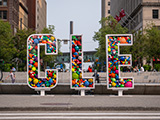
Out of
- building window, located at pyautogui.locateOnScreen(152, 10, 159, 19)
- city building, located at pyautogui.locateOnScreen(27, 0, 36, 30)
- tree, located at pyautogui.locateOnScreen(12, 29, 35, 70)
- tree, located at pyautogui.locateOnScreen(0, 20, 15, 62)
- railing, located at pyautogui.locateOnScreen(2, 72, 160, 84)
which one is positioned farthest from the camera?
city building, located at pyautogui.locateOnScreen(27, 0, 36, 30)

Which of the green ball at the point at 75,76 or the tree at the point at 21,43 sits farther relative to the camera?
the tree at the point at 21,43

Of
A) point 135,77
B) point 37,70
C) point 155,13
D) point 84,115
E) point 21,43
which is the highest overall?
point 155,13

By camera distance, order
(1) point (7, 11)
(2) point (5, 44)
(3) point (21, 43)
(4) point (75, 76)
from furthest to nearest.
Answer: (1) point (7, 11) < (3) point (21, 43) < (2) point (5, 44) < (4) point (75, 76)

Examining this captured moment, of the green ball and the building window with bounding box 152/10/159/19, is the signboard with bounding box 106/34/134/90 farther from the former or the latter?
the building window with bounding box 152/10/159/19

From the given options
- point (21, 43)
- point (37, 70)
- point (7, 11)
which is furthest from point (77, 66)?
point (7, 11)

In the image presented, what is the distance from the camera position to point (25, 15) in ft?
349

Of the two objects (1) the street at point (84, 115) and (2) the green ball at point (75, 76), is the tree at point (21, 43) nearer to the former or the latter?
(2) the green ball at point (75, 76)

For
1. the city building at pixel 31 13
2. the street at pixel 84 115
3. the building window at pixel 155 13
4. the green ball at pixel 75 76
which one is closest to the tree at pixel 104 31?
the building window at pixel 155 13

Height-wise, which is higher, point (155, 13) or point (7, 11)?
point (7, 11)

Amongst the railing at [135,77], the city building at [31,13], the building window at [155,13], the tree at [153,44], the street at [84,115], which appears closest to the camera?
the street at [84,115]

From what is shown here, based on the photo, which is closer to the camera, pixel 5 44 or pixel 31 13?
pixel 5 44

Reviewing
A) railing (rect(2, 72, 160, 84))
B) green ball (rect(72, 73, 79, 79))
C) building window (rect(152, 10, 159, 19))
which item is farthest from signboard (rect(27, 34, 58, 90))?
building window (rect(152, 10, 159, 19))

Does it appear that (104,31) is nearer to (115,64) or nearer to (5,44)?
(5,44)

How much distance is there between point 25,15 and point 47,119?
98.3 meters
